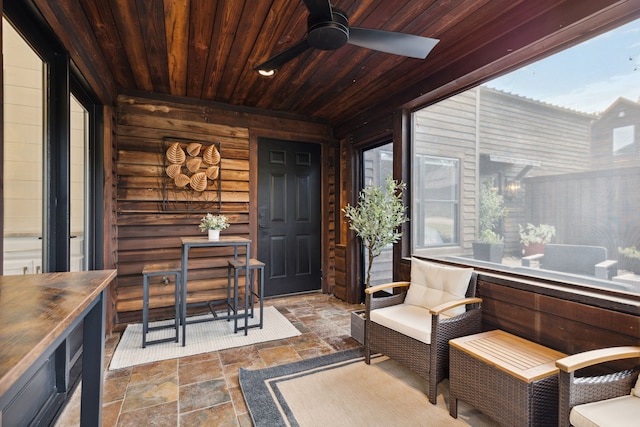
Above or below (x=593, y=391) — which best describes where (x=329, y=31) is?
above

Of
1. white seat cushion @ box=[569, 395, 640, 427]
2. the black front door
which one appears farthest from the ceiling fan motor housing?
the black front door

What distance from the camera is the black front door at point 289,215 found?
425 centimetres

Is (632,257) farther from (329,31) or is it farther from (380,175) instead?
(380,175)

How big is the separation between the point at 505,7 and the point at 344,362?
9.33ft

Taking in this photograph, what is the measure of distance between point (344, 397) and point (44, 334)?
1.87 m

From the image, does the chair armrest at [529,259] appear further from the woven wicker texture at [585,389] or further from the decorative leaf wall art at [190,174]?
the decorative leaf wall art at [190,174]

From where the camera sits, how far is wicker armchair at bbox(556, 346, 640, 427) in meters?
1.33

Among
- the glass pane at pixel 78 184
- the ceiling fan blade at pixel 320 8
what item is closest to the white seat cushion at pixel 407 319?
the ceiling fan blade at pixel 320 8

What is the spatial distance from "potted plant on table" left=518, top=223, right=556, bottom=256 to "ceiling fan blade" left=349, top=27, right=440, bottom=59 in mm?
1450

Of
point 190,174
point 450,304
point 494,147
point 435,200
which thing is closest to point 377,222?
point 435,200

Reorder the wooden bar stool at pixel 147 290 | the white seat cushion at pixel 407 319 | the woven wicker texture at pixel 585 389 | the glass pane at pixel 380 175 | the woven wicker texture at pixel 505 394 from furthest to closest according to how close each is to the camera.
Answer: the glass pane at pixel 380 175 < the wooden bar stool at pixel 147 290 < the white seat cushion at pixel 407 319 < the woven wicker texture at pixel 505 394 < the woven wicker texture at pixel 585 389

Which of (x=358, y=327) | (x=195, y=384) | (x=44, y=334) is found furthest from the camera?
(x=358, y=327)

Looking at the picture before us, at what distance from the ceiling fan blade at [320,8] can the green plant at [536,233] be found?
197 centimetres

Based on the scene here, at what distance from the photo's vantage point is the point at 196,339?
9.93 feet
